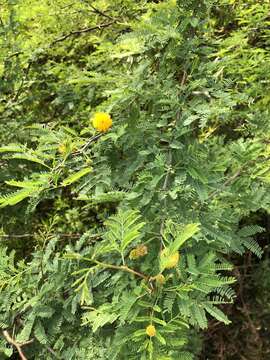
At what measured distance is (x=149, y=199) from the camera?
58.9 inches

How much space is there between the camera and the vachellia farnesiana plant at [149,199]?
1.34 metres

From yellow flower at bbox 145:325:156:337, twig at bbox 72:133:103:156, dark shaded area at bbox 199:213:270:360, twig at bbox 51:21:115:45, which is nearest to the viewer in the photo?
yellow flower at bbox 145:325:156:337

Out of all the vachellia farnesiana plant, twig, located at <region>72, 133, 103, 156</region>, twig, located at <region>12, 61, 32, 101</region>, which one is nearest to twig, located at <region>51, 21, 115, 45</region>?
twig, located at <region>12, 61, 32, 101</region>

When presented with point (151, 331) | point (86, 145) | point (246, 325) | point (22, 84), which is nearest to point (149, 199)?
point (86, 145)

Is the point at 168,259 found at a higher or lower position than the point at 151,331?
higher

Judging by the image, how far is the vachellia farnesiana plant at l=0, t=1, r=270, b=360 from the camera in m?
1.34

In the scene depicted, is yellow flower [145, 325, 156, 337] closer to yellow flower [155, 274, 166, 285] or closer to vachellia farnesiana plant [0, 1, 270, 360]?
vachellia farnesiana plant [0, 1, 270, 360]

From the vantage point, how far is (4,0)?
305 centimetres

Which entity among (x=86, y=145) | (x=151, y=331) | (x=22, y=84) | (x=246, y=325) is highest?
(x=86, y=145)

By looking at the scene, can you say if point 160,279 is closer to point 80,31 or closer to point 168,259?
point 168,259

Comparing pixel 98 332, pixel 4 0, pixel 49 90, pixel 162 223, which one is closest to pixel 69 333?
pixel 98 332

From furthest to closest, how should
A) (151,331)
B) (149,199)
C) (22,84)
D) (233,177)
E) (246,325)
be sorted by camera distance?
(246,325) < (22,84) < (233,177) < (149,199) < (151,331)

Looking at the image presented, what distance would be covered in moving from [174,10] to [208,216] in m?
0.75

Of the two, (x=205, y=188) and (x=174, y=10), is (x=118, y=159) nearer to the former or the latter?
(x=205, y=188)
